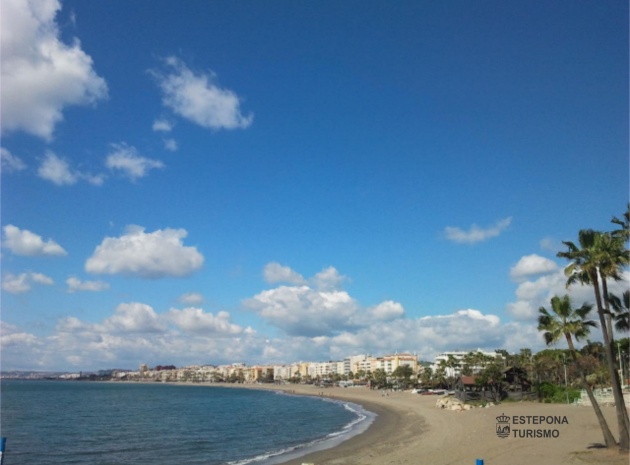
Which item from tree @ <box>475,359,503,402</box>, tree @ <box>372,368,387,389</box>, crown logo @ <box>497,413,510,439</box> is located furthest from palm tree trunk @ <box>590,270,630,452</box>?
tree @ <box>372,368,387,389</box>

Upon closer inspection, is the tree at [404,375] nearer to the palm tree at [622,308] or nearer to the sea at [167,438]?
the sea at [167,438]

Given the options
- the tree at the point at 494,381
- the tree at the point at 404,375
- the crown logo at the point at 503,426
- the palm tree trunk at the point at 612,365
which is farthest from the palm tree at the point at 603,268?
the tree at the point at 404,375

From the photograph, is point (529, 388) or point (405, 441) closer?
point (405, 441)

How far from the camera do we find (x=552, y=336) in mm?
19781

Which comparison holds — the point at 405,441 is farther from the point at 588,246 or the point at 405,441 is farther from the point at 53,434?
the point at 53,434

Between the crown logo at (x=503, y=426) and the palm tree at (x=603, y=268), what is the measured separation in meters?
11.7

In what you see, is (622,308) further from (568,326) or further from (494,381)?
(494,381)

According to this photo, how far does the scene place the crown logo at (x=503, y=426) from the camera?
29.5 meters

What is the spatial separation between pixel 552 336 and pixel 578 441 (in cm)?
772

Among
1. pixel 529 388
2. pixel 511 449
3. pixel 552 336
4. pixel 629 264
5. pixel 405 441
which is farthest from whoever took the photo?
Result: pixel 529 388

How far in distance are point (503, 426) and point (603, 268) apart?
20.4 m

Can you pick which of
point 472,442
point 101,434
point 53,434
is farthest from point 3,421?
point 472,442

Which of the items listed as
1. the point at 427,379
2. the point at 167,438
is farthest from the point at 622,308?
the point at 427,379

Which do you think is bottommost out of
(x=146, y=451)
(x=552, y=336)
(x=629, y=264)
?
(x=146, y=451)
